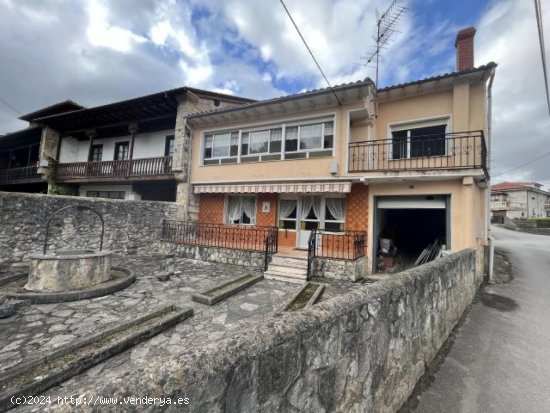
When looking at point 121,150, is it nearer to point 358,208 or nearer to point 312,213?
point 312,213

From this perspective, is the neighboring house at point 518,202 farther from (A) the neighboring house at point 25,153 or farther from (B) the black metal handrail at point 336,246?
(A) the neighboring house at point 25,153

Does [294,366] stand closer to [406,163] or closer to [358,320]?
[358,320]

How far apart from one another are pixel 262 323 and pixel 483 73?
12.6 metres

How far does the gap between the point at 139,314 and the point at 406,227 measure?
14320 millimetres

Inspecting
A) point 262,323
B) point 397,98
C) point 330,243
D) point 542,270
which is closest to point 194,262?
point 330,243

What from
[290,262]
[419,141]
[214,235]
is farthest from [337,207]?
[214,235]

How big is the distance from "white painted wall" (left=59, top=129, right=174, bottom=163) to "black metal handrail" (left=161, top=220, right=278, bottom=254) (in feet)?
21.6

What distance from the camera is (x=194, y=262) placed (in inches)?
455

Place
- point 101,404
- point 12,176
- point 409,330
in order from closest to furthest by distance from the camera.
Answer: point 101,404
point 409,330
point 12,176

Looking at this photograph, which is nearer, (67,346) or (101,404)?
(101,404)

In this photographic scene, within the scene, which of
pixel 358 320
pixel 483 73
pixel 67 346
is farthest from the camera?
pixel 483 73

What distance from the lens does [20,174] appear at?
20.5m

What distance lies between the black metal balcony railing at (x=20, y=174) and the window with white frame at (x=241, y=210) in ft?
51.1

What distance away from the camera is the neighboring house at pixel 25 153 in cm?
1998
